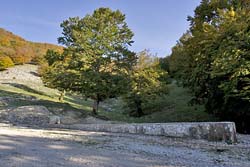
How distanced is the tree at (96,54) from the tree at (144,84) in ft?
11.8

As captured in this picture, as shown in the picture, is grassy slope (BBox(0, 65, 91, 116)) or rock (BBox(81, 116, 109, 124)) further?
grassy slope (BBox(0, 65, 91, 116))

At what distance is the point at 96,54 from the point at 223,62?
7.44 meters

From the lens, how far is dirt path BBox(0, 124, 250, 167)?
5.09m

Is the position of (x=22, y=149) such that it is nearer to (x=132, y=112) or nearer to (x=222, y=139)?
(x=222, y=139)

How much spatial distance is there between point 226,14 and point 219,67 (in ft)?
8.24

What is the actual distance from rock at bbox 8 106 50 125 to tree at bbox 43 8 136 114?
1.87 m

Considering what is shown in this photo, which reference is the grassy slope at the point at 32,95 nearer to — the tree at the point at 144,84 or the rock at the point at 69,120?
the tree at the point at 144,84

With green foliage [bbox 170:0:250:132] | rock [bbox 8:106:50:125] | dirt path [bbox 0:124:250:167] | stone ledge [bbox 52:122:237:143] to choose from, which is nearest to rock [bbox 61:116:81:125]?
rock [bbox 8:106:50:125]

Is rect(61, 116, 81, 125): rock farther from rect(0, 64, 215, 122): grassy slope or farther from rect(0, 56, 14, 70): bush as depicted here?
rect(0, 56, 14, 70): bush

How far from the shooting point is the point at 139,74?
65.5 ft

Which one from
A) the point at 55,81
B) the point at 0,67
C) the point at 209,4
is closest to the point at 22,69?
the point at 0,67

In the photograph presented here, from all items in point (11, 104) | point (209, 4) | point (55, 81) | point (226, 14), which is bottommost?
point (11, 104)

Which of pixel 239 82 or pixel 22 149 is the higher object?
pixel 239 82

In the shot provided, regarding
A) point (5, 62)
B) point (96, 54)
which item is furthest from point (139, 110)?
point (5, 62)
